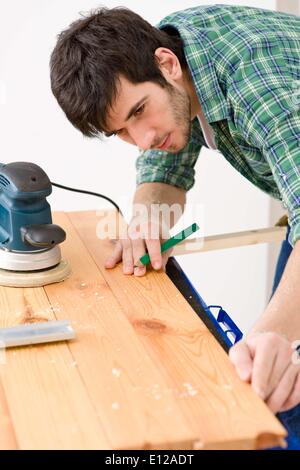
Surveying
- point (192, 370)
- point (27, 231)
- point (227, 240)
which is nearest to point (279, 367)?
point (192, 370)

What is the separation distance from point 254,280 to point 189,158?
4.15 feet

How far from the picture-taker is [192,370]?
976 mm

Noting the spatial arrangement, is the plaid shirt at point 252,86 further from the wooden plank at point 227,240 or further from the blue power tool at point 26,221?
the blue power tool at point 26,221

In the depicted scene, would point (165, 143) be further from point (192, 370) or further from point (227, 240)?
point (192, 370)

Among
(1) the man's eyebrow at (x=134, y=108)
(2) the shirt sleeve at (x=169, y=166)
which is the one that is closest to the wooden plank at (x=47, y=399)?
(1) the man's eyebrow at (x=134, y=108)

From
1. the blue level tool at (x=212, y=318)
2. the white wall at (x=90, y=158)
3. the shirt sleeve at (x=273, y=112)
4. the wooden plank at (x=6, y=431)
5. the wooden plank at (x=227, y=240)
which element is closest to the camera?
the wooden plank at (x=6, y=431)

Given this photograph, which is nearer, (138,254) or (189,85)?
(138,254)

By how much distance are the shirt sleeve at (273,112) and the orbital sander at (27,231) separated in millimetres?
419

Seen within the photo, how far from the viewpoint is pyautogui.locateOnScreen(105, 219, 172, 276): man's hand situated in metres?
1.38

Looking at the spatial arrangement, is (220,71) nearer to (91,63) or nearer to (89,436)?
(91,63)

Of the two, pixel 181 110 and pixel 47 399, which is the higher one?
pixel 181 110

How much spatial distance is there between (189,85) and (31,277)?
0.59 metres

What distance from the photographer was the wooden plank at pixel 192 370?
0.83m

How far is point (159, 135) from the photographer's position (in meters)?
1.46
